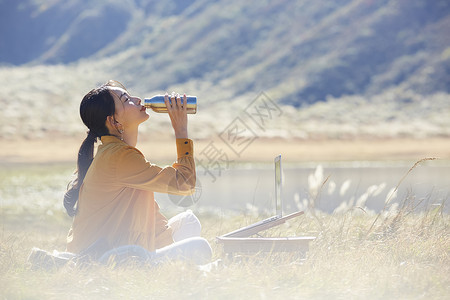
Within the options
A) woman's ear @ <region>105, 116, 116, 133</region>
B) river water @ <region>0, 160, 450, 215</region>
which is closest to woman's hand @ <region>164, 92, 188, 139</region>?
woman's ear @ <region>105, 116, 116, 133</region>

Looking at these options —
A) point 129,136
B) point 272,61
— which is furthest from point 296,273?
point 272,61

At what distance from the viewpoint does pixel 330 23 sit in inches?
2534

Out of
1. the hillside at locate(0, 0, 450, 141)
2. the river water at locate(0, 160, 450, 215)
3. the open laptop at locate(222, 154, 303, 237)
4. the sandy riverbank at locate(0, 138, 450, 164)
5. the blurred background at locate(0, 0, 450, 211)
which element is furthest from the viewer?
the hillside at locate(0, 0, 450, 141)

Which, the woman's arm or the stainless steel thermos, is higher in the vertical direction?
the stainless steel thermos

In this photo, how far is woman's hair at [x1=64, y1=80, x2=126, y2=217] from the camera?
365 cm

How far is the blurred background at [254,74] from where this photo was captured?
29.7 metres

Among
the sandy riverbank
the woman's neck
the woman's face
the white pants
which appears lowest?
the white pants

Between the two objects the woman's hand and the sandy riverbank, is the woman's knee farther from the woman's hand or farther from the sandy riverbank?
the sandy riverbank

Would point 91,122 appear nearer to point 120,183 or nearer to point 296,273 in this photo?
point 120,183

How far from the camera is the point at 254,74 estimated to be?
186 ft

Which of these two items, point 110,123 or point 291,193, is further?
point 291,193

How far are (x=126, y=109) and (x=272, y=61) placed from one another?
5627cm

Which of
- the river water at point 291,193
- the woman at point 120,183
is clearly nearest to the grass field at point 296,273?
the woman at point 120,183

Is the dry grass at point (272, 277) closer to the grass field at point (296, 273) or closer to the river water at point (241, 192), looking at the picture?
the grass field at point (296, 273)
